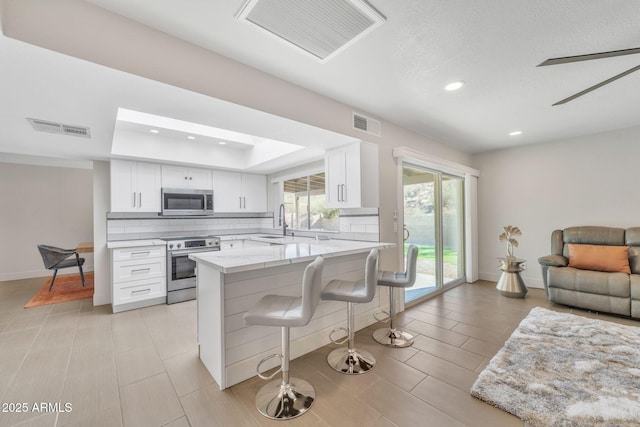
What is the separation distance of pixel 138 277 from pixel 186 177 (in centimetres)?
Answer: 181

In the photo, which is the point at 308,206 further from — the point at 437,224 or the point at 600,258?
the point at 600,258

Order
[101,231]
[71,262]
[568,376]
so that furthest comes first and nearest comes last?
[71,262]
[101,231]
[568,376]

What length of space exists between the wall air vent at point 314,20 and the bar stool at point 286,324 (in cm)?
151

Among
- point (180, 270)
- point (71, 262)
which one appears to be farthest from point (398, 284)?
point (71, 262)

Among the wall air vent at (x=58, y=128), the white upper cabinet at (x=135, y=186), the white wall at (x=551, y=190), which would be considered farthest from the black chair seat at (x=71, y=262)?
the white wall at (x=551, y=190)

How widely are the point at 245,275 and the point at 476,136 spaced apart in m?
4.13

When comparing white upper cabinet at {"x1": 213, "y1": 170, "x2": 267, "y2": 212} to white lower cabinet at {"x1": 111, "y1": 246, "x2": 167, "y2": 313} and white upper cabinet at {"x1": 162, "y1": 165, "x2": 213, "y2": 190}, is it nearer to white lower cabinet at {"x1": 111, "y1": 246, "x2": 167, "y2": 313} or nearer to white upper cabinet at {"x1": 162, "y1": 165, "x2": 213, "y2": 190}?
white upper cabinet at {"x1": 162, "y1": 165, "x2": 213, "y2": 190}

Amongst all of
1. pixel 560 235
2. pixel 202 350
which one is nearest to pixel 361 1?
pixel 202 350

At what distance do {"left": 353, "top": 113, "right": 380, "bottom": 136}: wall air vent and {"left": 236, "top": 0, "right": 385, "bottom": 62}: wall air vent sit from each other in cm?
116

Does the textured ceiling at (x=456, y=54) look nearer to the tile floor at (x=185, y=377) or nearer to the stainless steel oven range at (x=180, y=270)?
the tile floor at (x=185, y=377)

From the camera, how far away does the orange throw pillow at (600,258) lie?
331 cm

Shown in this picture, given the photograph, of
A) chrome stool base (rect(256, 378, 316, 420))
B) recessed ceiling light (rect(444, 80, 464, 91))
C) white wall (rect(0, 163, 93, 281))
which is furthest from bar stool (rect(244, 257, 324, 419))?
white wall (rect(0, 163, 93, 281))

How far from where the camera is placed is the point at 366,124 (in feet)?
10.1

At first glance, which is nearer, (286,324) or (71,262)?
(286,324)
